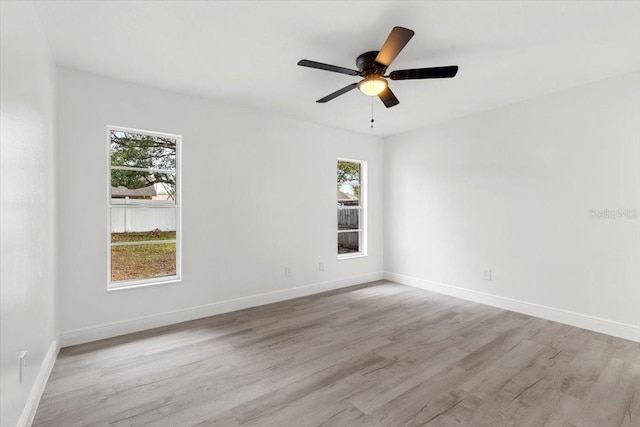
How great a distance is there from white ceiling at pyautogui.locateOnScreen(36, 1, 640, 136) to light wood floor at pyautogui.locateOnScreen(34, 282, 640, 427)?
263 centimetres

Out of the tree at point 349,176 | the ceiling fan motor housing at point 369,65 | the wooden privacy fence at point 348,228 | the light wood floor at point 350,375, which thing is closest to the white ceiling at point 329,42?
the ceiling fan motor housing at point 369,65

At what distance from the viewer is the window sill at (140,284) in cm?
308

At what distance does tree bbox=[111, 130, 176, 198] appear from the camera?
125 inches

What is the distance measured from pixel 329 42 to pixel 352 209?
3210mm

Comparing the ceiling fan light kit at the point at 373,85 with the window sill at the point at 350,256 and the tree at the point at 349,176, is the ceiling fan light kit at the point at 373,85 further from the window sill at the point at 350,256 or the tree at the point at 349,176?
the window sill at the point at 350,256

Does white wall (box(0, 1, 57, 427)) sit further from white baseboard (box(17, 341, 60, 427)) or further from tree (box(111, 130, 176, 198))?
tree (box(111, 130, 176, 198))

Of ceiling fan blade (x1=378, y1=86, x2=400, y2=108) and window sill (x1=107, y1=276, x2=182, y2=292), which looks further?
window sill (x1=107, y1=276, x2=182, y2=292)

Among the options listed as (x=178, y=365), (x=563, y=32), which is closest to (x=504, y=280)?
(x=563, y=32)

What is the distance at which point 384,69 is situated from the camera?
8.07 feet

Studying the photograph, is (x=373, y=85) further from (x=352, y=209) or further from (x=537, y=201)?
(x=352, y=209)

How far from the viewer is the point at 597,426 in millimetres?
1802

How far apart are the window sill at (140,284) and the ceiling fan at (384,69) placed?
2684 mm

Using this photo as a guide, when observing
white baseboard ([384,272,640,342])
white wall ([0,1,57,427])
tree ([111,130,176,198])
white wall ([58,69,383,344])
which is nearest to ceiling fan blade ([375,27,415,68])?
white wall ([0,1,57,427])

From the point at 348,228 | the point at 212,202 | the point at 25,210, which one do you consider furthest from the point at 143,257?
the point at 348,228
